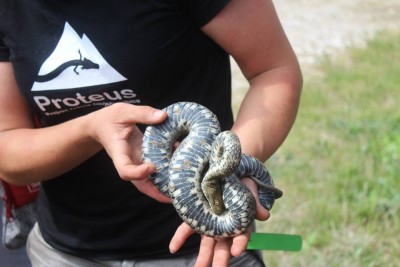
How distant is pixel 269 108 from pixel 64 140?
39 cm

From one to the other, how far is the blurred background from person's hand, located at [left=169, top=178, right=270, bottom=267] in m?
1.46

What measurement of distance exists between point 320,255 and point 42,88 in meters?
1.50

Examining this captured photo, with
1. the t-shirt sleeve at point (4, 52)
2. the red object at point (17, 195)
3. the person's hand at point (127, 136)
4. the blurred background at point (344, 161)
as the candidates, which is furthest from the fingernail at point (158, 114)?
the blurred background at point (344, 161)

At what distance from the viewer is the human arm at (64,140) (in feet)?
3.63

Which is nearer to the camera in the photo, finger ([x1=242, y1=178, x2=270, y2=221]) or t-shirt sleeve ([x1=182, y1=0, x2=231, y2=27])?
finger ([x1=242, y1=178, x2=270, y2=221])

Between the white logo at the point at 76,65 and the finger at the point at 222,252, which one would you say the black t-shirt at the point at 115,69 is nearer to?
the white logo at the point at 76,65

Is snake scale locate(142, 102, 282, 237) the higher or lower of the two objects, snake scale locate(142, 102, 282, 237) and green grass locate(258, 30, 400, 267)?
the higher

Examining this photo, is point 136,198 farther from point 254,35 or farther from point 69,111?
point 254,35

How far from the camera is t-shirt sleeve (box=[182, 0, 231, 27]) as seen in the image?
1.26 meters

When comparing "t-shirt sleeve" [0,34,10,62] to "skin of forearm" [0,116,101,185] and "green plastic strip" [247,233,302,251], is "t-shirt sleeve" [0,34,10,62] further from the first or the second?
"green plastic strip" [247,233,302,251]

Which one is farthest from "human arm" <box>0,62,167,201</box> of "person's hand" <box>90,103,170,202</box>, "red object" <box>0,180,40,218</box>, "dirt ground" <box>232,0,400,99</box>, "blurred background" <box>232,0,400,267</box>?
"dirt ground" <box>232,0,400,99</box>

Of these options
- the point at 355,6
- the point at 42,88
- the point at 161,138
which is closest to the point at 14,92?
the point at 42,88

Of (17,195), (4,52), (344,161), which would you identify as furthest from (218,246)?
(344,161)

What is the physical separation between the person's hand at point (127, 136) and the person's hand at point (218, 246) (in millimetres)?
72
